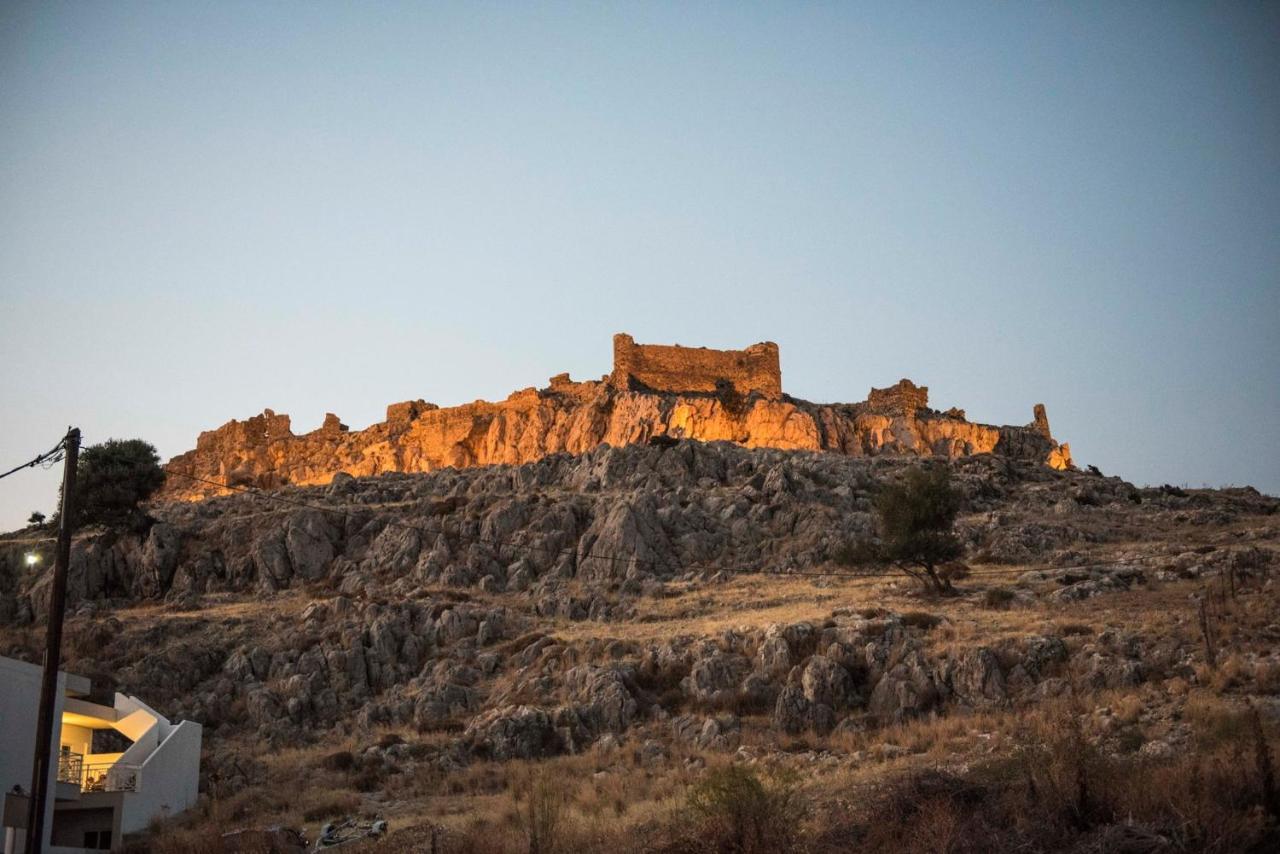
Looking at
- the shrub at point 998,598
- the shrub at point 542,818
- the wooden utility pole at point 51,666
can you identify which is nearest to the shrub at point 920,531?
the shrub at point 998,598

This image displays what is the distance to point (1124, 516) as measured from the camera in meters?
60.9

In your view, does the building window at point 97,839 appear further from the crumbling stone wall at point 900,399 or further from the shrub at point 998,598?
the crumbling stone wall at point 900,399

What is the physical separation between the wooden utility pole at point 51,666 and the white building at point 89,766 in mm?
4423

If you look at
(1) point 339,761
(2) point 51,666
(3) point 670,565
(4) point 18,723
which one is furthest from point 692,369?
(2) point 51,666

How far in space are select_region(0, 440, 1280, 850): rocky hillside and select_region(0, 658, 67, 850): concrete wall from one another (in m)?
5.68

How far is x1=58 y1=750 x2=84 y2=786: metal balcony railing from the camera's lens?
27781mm

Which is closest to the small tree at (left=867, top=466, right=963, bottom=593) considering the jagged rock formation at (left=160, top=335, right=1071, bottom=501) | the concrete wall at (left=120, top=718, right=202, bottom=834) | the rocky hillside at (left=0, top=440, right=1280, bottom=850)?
the rocky hillside at (left=0, top=440, right=1280, bottom=850)

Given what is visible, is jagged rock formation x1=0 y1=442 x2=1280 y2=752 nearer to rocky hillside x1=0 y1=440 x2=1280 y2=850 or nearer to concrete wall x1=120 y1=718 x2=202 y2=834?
rocky hillside x1=0 y1=440 x2=1280 y2=850

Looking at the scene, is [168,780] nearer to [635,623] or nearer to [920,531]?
[635,623]

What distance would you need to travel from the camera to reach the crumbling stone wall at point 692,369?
3725 inches

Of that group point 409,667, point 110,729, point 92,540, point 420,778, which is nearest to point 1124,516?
point 409,667

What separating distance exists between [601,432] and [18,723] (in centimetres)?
6522

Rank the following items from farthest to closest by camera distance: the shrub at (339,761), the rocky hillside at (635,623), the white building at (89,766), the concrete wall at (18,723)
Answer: the shrub at (339,761), the rocky hillside at (635,623), the white building at (89,766), the concrete wall at (18,723)

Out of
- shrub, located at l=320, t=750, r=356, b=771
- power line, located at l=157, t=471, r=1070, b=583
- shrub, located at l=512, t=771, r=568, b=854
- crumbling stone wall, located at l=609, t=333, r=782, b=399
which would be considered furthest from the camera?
crumbling stone wall, located at l=609, t=333, r=782, b=399
